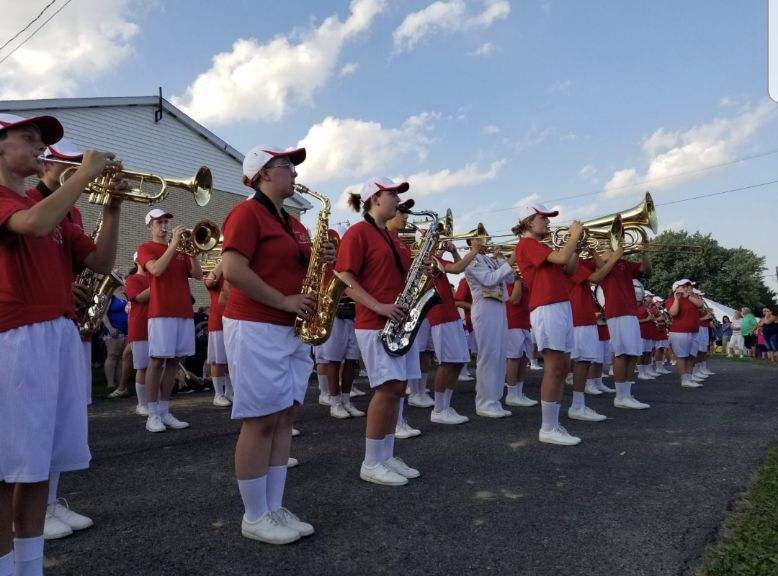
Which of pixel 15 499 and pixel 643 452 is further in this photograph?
pixel 643 452

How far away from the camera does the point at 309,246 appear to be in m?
4.10

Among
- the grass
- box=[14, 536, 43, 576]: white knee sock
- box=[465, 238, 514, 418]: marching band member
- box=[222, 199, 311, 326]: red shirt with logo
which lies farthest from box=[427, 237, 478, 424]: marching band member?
box=[14, 536, 43, 576]: white knee sock

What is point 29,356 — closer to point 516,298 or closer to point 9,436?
point 9,436

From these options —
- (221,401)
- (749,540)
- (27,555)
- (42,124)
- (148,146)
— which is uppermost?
(148,146)

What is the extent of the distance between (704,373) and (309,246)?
12.9m

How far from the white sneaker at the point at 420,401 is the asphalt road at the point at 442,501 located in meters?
1.47

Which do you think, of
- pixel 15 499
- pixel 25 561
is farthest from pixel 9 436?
pixel 25 561

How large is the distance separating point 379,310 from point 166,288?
3.36m

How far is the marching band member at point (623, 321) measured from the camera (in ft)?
27.4

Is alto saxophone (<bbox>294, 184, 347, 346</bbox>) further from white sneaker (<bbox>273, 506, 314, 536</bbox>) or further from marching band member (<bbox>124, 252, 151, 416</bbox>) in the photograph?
marching band member (<bbox>124, 252, 151, 416</bbox>)

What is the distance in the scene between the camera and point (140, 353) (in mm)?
7328

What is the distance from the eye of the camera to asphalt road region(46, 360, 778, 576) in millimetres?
3307

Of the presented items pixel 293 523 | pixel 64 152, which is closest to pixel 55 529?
pixel 293 523

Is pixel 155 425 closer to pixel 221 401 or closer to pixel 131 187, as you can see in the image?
pixel 221 401
